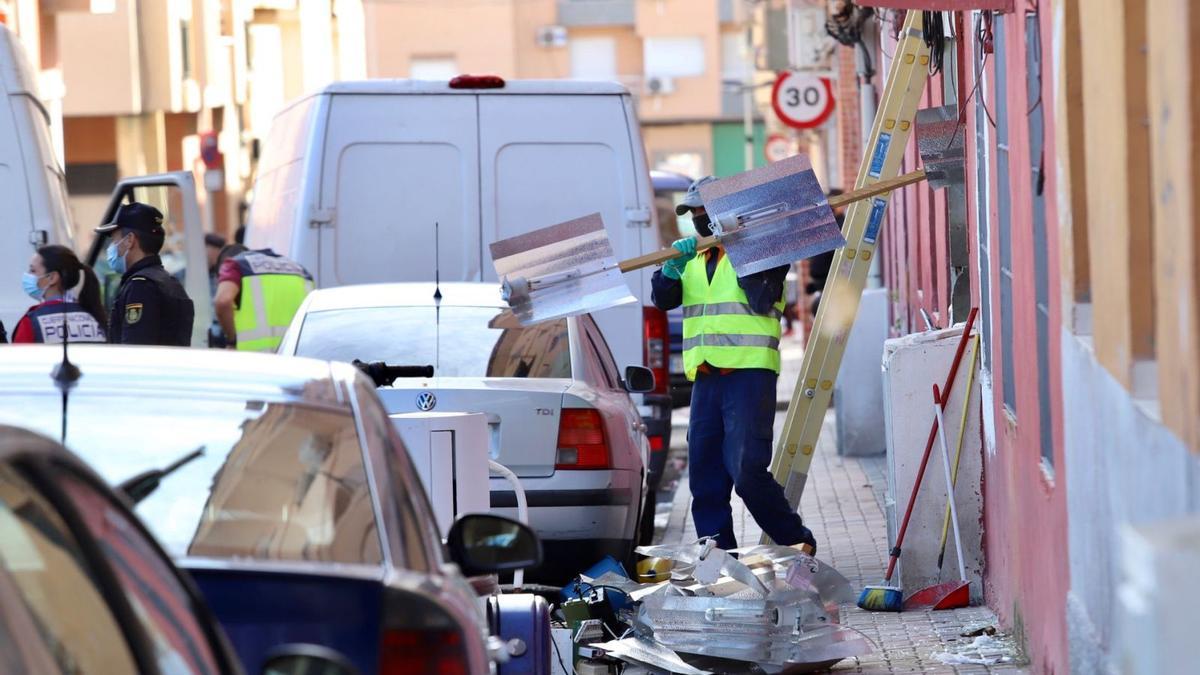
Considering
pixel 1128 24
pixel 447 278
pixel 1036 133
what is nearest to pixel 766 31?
pixel 447 278

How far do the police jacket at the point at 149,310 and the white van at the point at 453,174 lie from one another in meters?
1.76

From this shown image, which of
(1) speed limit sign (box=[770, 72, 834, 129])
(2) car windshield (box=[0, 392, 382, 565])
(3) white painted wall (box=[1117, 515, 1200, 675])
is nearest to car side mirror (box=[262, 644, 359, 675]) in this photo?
(2) car windshield (box=[0, 392, 382, 565])

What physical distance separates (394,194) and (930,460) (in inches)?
144

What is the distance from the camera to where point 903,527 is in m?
9.20

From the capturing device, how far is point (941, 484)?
30.6 feet

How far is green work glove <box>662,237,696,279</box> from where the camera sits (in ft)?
30.7

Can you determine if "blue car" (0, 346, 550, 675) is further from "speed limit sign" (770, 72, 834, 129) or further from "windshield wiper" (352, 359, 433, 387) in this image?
"speed limit sign" (770, 72, 834, 129)

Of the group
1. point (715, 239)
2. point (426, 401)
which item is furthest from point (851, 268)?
point (426, 401)

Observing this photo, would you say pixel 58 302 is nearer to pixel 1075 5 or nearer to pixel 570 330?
pixel 570 330

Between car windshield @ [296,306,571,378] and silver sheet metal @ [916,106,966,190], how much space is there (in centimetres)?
200

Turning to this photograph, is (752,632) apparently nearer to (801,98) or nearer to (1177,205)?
(1177,205)

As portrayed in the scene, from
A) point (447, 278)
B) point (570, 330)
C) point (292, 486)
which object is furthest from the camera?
point (447, 278)

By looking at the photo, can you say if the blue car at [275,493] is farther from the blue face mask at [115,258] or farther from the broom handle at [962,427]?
the blue face mask at [115,258]

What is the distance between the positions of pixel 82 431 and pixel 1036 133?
3.44 m
